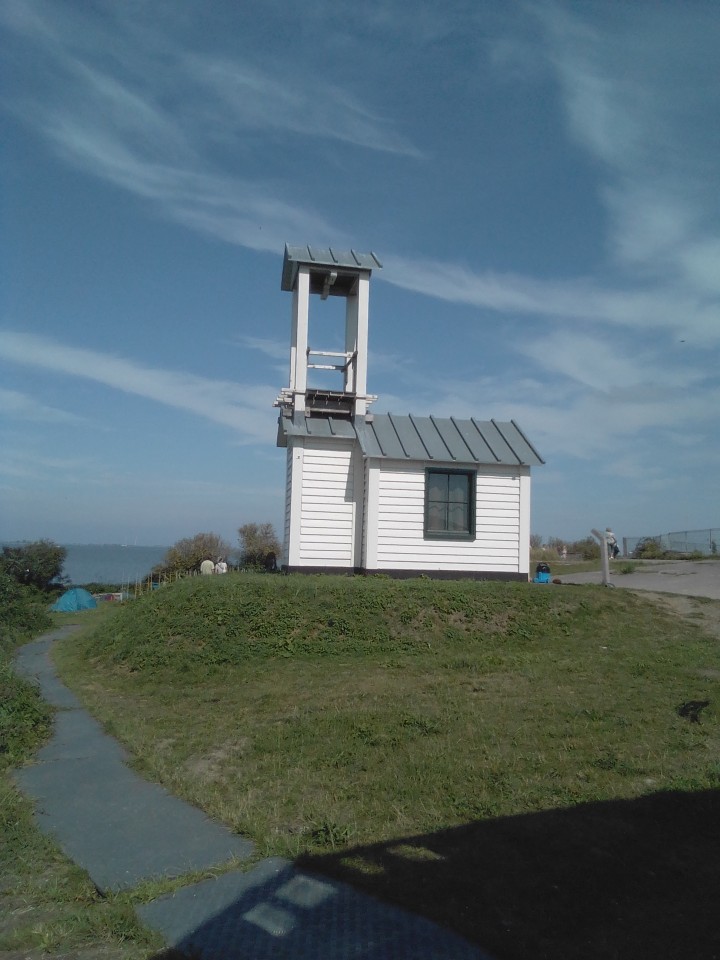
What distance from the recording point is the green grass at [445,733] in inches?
180

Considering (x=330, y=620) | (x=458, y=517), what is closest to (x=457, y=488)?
(x=458, y=517)

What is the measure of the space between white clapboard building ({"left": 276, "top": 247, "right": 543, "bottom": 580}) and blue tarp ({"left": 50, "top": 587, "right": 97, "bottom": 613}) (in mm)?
11897

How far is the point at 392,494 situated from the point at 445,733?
8.38 m

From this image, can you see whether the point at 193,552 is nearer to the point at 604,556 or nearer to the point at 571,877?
the point at 604,556

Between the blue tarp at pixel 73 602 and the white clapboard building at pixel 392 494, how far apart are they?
11.9 metres

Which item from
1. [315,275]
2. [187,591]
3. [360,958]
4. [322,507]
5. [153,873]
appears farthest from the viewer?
[315,275]

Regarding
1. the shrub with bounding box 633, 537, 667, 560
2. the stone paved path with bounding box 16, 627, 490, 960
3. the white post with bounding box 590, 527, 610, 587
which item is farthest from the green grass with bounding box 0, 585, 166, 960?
the shrub with bounding box 633, 537, 667, 560

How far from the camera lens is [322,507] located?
1566 centimetres

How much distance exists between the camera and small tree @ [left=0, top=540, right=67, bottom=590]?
89.7 ft

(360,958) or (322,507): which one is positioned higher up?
(322,507)

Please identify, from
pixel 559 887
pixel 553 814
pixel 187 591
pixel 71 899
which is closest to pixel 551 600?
pixel 187 591

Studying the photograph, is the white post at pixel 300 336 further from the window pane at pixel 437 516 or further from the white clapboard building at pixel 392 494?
the window pane at pixel 437 516

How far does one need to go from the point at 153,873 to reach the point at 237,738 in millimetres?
2792

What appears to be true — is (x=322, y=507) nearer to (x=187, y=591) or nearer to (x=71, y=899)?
(x=187, y=591)
